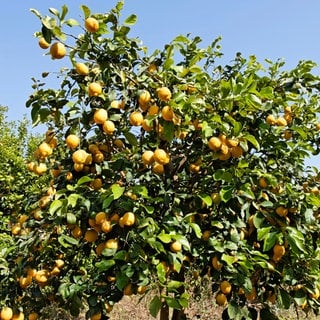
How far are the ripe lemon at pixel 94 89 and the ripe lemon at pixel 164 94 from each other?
25cm

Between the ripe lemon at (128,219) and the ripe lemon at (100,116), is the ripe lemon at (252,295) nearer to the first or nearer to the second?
the ripe lemon at (128,219)

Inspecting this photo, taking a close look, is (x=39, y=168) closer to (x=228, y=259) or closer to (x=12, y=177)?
(x=228, y=259)

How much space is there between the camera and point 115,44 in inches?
71.0

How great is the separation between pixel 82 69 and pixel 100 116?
217mm

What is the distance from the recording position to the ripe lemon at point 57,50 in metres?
1.67

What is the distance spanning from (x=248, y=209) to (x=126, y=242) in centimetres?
61

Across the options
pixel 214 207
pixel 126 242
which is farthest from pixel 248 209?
pixel 126 242

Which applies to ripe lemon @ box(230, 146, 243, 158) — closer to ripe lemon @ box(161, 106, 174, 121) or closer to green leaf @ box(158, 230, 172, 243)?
ripe lemon @ box(161, 106, 174, 121)

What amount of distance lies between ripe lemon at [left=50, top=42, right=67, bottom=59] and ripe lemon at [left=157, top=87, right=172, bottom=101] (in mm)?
405

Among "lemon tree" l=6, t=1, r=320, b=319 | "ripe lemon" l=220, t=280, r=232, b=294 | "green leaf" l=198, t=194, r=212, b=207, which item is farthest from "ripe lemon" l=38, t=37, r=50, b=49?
"ripe lemon" l=220, t=280, r=232, b=294

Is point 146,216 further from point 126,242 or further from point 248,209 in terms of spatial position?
point 248,209

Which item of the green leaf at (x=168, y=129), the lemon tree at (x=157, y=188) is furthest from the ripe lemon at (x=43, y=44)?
the green leaf at (x=168, y=129)

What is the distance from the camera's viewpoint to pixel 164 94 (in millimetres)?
1717

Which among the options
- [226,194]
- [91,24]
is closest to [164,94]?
[91,24]
